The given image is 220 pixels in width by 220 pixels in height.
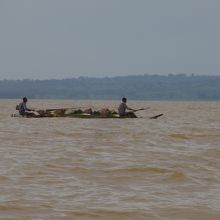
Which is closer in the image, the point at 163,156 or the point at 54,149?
the point at 163,156

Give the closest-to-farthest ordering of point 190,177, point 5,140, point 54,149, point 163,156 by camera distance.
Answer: point 190,177, point 163,156, point 54,149, point 5,140

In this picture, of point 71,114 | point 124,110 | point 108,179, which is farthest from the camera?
point 71,114

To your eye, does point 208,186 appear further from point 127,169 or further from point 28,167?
point 28,167

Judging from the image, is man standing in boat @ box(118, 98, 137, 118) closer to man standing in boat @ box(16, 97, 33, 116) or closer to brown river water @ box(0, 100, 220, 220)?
man standing in boat @ box(16, 97, 33, 116)

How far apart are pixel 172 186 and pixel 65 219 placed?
12.3 ft

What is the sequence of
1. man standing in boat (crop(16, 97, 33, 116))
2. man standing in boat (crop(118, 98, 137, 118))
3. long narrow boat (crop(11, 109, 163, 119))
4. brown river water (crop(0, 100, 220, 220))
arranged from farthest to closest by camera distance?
long narrow boat (crop(11, 109, 163, 119)) → man standing in boat (crop(16, 97, 33, 116)) → man standing in boat (crop(118, 98, 137, 118)) → brown river water (crop(0, 100, 220, 220))

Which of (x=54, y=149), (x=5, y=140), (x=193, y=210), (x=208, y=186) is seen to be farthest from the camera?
(x=5, y=140)

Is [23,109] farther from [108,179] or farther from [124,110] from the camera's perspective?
[108,179]

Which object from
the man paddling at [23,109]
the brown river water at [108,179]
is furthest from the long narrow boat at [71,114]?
the brown river water at [108,179]

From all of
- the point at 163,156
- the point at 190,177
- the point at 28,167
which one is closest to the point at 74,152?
the point at 163,156

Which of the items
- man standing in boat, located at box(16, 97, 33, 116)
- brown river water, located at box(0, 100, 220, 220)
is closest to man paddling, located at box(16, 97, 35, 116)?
man standing in boat, located at box(16, 97, 33, 116)

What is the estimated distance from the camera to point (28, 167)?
15.6 meters

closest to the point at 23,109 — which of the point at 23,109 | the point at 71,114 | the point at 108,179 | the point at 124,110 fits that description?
the point at 23,109

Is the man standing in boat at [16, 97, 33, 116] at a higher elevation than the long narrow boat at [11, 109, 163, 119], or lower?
higher
